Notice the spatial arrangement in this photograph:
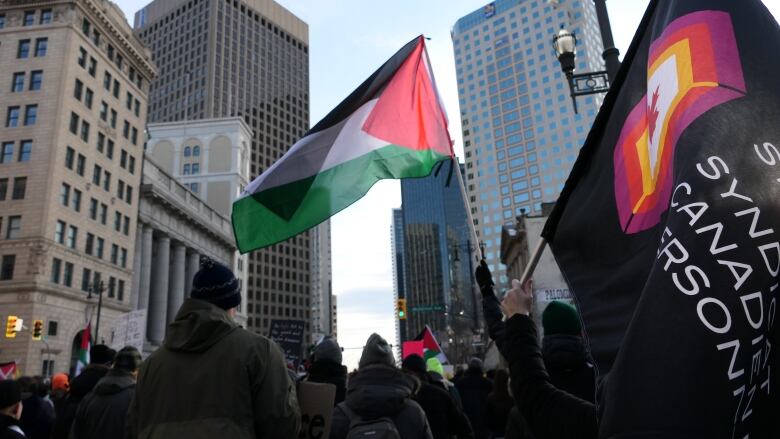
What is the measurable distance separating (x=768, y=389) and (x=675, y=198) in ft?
1.90

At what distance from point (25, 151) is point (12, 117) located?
3732 millimetres

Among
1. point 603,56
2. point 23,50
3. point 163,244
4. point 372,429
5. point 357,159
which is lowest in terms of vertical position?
point 372,429

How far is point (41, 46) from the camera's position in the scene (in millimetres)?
47844

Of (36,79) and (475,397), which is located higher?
(36,79)

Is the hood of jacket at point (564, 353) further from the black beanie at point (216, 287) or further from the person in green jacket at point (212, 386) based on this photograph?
the black beanie at point (216, 287)

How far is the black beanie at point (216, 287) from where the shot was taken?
10.9 ft

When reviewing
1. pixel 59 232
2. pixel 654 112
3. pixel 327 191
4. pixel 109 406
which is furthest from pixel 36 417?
pixel 59 232

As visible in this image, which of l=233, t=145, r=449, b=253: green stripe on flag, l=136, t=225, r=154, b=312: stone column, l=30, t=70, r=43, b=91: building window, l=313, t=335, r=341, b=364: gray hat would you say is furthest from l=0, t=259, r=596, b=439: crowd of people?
l=136, t=225, r=154, b=312: stone column

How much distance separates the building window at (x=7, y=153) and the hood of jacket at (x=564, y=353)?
52.0m

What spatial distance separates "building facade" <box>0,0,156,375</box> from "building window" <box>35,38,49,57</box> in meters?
0.09

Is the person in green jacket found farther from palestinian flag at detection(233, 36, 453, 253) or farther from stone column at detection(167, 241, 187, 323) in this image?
stone column at detection(167, 241, 187, 323)

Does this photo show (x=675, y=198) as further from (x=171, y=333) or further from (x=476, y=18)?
(x=476, y=18)

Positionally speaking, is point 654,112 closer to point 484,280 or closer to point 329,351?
point 484,280

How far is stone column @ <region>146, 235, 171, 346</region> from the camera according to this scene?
58.6 metres
